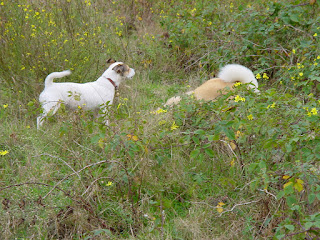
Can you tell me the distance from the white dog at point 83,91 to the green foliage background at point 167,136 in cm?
21

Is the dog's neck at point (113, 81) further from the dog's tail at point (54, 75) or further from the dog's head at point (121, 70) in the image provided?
the dog's tail at point (54, 75)

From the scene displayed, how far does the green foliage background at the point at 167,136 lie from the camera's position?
2.61 m

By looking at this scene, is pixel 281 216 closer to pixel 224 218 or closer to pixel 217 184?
pixel 224 218

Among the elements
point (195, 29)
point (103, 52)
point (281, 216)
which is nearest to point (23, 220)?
point (281, 216)

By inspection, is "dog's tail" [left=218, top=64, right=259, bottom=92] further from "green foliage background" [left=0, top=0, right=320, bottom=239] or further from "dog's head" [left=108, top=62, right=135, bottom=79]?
"dog's head" [left=108, top=62, right=135, bottom=79]

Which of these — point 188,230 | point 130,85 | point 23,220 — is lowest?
point 130,85

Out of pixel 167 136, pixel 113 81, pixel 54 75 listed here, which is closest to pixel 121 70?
pixel 113 81

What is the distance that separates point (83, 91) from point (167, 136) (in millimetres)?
1696

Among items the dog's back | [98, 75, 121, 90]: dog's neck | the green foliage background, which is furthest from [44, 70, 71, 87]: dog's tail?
the dog's back

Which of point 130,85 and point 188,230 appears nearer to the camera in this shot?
point 188,230

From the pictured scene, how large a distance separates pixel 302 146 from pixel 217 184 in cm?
85

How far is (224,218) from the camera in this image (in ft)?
9.34

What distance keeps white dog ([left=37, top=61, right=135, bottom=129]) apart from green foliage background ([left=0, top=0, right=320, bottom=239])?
212 mm

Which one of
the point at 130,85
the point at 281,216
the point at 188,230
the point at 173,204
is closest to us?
the point at 281,216
